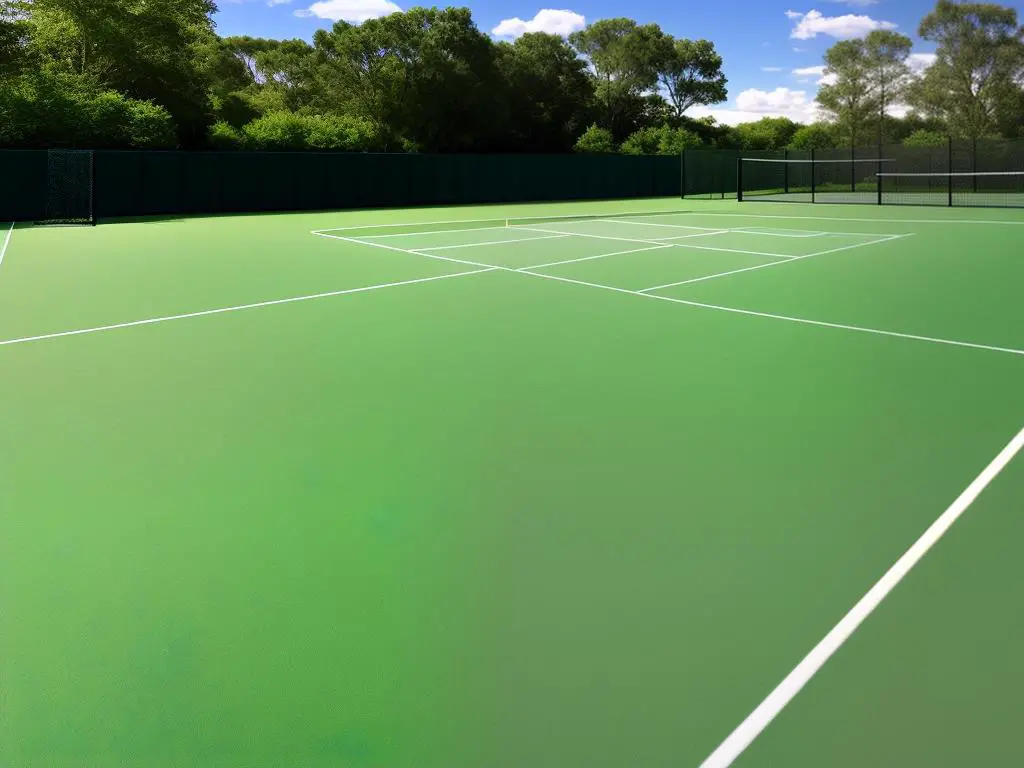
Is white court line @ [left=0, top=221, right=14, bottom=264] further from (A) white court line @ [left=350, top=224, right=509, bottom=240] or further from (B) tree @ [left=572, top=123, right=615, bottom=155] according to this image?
(B) tree @ [left=572, top=123, right=615, bottom=155]

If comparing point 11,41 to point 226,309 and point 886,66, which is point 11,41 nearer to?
point 226,309

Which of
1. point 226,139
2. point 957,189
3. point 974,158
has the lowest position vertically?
point 957,189

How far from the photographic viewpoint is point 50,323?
8492 mm

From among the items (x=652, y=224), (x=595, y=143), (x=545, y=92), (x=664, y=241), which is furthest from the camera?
(x=545, y=92)

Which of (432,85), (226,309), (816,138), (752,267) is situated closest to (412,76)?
(432,85)

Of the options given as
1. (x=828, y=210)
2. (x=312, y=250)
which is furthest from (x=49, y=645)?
(x=828, y=210)

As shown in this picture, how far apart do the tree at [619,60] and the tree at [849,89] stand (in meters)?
11.2

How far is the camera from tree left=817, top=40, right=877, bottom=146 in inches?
2270

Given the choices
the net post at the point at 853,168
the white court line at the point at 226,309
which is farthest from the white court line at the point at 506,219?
the net post at the point at 853,168

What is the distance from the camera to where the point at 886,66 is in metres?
57.4

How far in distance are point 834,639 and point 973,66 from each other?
200ft

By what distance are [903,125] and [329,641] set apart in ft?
203

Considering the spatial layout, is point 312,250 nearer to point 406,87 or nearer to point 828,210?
point 828,210

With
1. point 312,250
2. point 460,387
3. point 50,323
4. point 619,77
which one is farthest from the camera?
point 619,77
